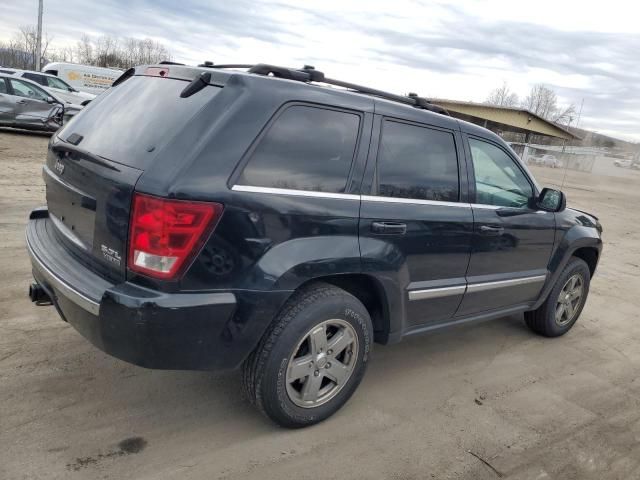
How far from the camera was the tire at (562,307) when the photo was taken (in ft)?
15.7

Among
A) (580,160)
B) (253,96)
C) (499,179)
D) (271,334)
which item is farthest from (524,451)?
(580,160)

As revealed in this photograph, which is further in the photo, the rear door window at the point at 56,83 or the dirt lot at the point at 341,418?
the rear door window at the point at 56,83

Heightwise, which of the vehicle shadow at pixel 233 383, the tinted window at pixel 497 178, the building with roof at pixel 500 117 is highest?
the building with roof at pixel 500 117

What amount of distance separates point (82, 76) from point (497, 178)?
28009 millimetres

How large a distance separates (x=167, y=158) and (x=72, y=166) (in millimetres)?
788

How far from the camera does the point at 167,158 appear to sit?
248 cm

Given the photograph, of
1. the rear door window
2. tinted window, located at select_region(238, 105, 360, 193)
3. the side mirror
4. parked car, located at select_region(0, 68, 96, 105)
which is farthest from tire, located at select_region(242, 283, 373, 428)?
the rear door window

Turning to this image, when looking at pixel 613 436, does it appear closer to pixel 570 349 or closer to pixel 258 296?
pixel 570 349

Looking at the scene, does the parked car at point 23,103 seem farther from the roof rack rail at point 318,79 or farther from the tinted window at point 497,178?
the tinted window at point 497,178

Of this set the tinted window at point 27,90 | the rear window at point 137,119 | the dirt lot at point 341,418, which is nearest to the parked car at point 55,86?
the tinted window at point 27,90

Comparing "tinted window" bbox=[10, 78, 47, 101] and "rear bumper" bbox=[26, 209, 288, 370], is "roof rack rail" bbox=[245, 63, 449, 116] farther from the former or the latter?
"tinted window" bbox=[10, 78, 47, 101]

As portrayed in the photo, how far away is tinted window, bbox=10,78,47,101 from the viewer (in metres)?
14.5

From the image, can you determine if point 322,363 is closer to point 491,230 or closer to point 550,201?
point 491,230

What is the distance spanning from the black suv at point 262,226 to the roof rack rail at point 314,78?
12mm
